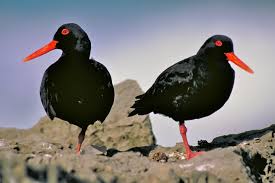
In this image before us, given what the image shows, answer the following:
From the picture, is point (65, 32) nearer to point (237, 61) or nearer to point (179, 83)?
point (179, 83)

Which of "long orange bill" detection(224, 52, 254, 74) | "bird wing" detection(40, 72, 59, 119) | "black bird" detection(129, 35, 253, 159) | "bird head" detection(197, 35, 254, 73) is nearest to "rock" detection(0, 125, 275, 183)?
"bird wing" detection(40, 72, 59, 119)

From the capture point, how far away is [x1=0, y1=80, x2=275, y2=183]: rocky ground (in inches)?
220

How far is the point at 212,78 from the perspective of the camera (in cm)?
967

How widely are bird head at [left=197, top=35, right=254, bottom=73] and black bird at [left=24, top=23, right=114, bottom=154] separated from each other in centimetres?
172

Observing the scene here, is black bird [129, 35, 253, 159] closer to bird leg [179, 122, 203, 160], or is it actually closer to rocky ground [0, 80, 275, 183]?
bird leg [179, 122, 203, 160]

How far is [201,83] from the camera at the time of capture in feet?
31.8

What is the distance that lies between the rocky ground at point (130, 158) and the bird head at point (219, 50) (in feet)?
4.60

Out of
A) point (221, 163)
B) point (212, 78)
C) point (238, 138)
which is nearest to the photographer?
point (221, 163)

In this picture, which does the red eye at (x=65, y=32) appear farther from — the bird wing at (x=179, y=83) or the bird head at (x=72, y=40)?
the bird wing at (x=179, y=83)

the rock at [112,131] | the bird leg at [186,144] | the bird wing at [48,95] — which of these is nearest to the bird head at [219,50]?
Answer: the bird leg at [186,144]

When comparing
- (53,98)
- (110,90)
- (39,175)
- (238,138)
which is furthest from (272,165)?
(39,175)

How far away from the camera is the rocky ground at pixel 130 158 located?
5.58m

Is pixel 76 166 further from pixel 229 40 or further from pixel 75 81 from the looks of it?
pixel 229 40

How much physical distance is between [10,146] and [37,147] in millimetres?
428
